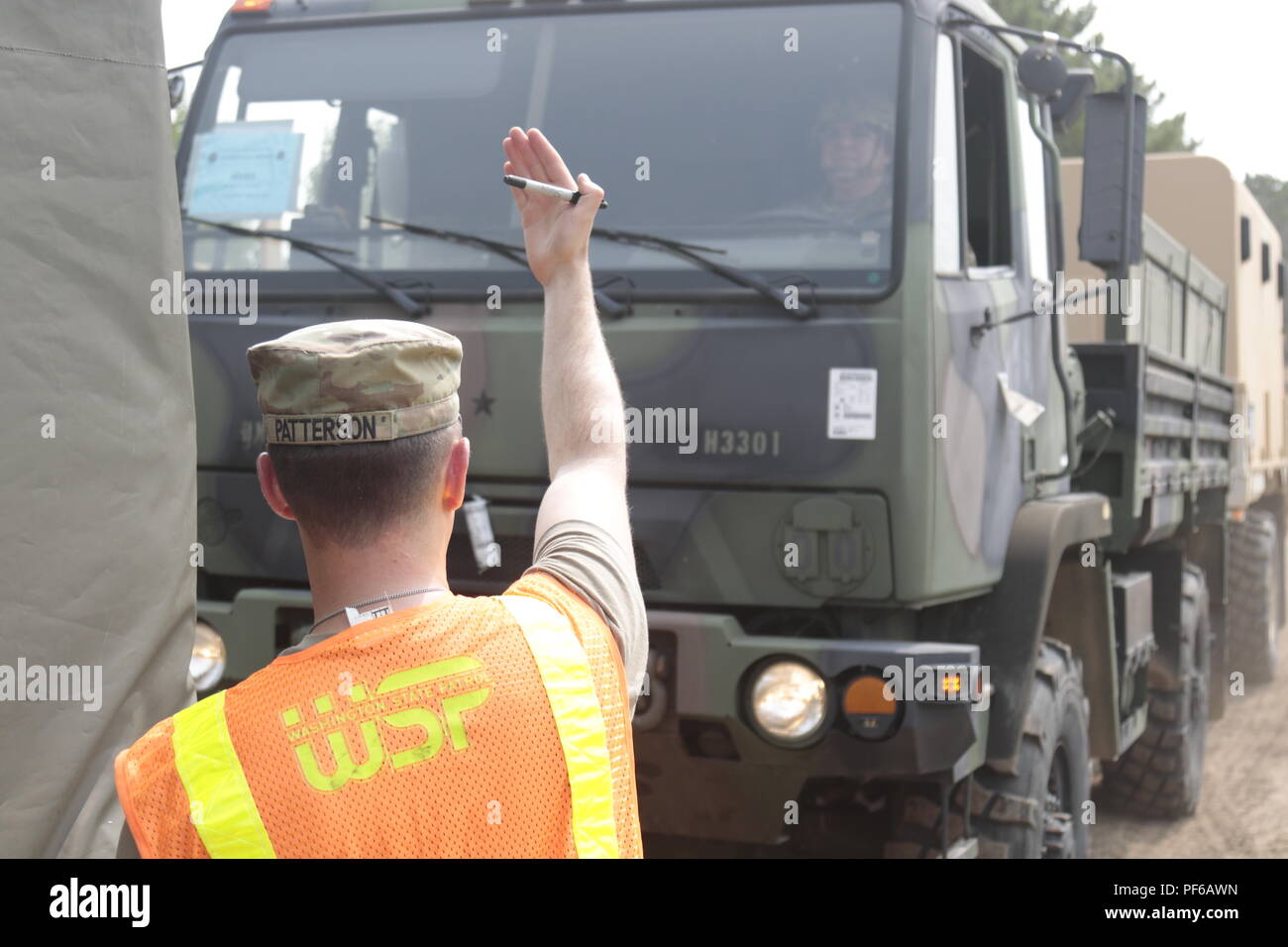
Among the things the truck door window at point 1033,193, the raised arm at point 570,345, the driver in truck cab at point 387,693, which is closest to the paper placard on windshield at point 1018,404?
the truck door window at point 1033,193

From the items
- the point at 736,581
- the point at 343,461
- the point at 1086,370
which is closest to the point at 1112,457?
the point at 1086,370

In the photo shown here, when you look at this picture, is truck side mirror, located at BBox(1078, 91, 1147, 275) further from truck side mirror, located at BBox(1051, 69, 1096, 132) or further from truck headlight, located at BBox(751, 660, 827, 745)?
truck headlight, located at BBox(751, 660, 827, 745)

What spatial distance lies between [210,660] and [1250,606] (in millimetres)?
8291

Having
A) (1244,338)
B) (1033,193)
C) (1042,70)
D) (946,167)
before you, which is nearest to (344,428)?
(946,167)

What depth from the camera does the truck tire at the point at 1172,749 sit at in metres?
7.04

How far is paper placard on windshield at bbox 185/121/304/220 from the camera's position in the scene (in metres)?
4.47

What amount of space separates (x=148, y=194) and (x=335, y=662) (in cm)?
52

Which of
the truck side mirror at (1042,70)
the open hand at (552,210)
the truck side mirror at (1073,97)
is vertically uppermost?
the truck side mirror at (1073,97)

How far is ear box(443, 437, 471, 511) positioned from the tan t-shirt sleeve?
0.55ft

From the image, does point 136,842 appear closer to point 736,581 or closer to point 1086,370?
point 736,581

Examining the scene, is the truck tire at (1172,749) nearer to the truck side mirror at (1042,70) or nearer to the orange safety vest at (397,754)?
the truck side mirror at (1042,70)

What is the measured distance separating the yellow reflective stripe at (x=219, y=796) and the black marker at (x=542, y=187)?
793 mm

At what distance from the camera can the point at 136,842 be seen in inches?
57.1
